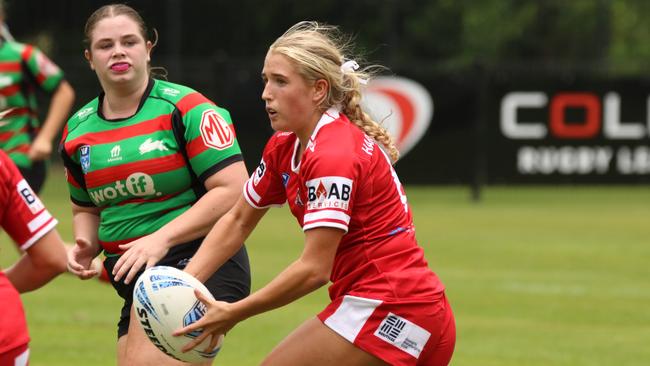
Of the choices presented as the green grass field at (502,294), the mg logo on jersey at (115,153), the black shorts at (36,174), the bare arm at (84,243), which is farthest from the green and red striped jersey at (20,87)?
the mg logo on jersey at (115,153)

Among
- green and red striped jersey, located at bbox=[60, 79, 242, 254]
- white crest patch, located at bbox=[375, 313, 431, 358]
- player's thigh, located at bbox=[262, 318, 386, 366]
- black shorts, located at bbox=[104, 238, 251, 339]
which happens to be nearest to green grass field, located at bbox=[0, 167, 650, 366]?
black shorts, located at bbox=[104, 238, 251, 339]

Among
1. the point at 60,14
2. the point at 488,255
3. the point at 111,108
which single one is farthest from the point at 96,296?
the point at 60,14

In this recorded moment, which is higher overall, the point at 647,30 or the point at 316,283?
the point at 316,283

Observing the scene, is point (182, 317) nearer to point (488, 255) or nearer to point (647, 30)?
point (488, 255)

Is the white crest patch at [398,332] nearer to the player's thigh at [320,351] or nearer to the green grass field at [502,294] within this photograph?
the player's thigh at [320,351]

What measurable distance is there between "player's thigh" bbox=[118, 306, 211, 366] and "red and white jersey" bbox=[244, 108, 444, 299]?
857 millimetres

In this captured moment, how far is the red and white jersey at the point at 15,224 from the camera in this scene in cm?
436

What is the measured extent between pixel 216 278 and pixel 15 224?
153 centimetres

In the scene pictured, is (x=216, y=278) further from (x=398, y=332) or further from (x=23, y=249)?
(x=23, y=249)

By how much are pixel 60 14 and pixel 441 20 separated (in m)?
10.4

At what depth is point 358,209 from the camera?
5.08 m

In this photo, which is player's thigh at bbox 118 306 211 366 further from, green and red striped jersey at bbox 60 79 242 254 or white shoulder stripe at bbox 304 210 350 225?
white shoulder stripe at bbox 304 210 350 225

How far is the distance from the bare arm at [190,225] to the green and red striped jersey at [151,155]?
6cm

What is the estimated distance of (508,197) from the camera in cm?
2284
